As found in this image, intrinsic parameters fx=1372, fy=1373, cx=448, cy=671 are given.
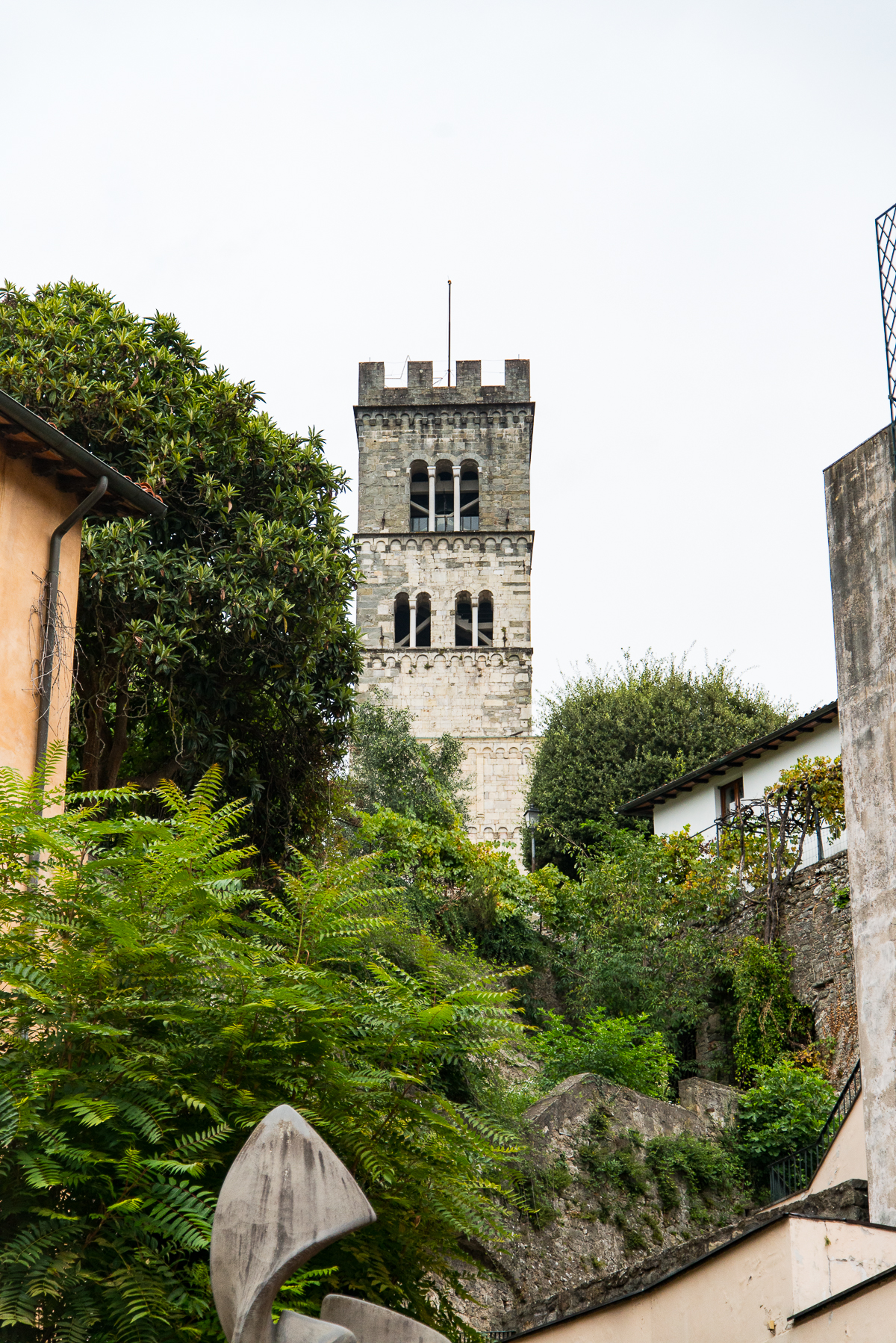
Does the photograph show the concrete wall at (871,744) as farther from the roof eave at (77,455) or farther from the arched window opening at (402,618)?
the arched window opening at (402,618)

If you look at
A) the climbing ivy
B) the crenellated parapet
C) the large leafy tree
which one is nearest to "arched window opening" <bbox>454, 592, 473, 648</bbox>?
the crenellated parapet

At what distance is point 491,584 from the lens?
45062mm

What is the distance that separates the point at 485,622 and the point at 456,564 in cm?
220

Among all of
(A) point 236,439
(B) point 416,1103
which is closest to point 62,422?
(A) point 236,439

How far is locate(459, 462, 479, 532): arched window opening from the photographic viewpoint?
46969mm

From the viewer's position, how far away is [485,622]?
44.9 meters

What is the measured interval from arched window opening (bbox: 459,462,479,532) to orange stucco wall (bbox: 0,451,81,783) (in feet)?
119

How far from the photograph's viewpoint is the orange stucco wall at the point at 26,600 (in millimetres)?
9922

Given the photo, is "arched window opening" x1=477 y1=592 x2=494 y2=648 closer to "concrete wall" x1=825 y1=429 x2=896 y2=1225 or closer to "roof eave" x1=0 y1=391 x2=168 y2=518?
"roof eave" x1=0 y1=391 x2=168 y2=518

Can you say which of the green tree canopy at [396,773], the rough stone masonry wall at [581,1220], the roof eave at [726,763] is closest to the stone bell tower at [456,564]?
the green tree canopy at [396,773]

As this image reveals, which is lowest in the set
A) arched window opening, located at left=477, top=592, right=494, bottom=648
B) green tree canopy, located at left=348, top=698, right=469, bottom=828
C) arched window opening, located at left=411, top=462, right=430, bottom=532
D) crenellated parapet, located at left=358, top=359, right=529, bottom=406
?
green tree canopy, located at left=348, top=698, right=469, bottom=828

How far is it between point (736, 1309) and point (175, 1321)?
411 centimetres

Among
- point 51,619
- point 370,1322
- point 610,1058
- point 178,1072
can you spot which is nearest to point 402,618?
point 610,1058

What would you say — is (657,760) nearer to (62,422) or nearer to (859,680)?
(62,422)
